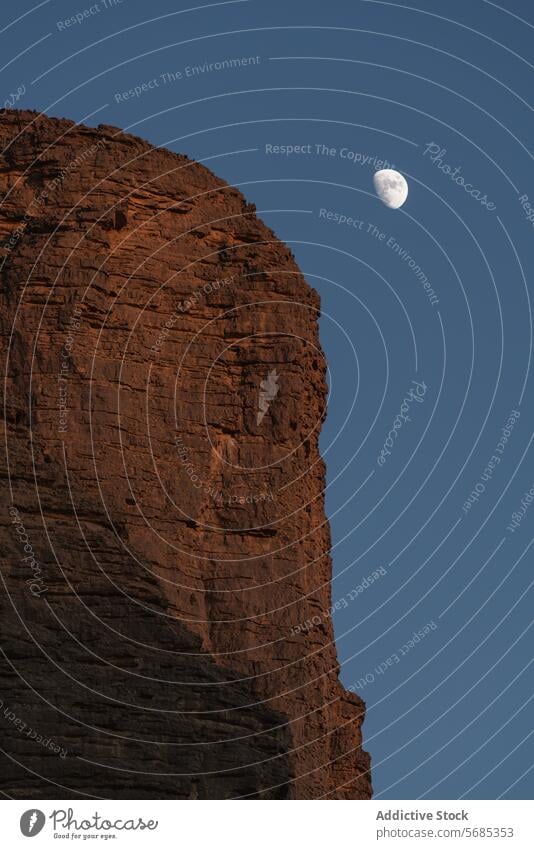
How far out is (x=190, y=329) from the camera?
8331cm

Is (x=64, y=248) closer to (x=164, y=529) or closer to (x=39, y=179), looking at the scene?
(x=39, y=179)

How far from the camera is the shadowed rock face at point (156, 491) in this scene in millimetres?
68812

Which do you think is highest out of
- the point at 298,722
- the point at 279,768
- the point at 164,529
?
the point at 164,529

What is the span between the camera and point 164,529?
78.4 metres

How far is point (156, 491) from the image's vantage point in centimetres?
7900

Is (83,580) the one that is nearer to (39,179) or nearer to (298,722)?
(298,722)

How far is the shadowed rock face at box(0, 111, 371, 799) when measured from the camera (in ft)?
226

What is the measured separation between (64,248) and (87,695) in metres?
18.6

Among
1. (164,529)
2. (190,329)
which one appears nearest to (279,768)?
(164,529)

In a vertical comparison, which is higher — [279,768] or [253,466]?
[253,466]

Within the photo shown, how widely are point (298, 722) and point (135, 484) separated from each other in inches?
356
